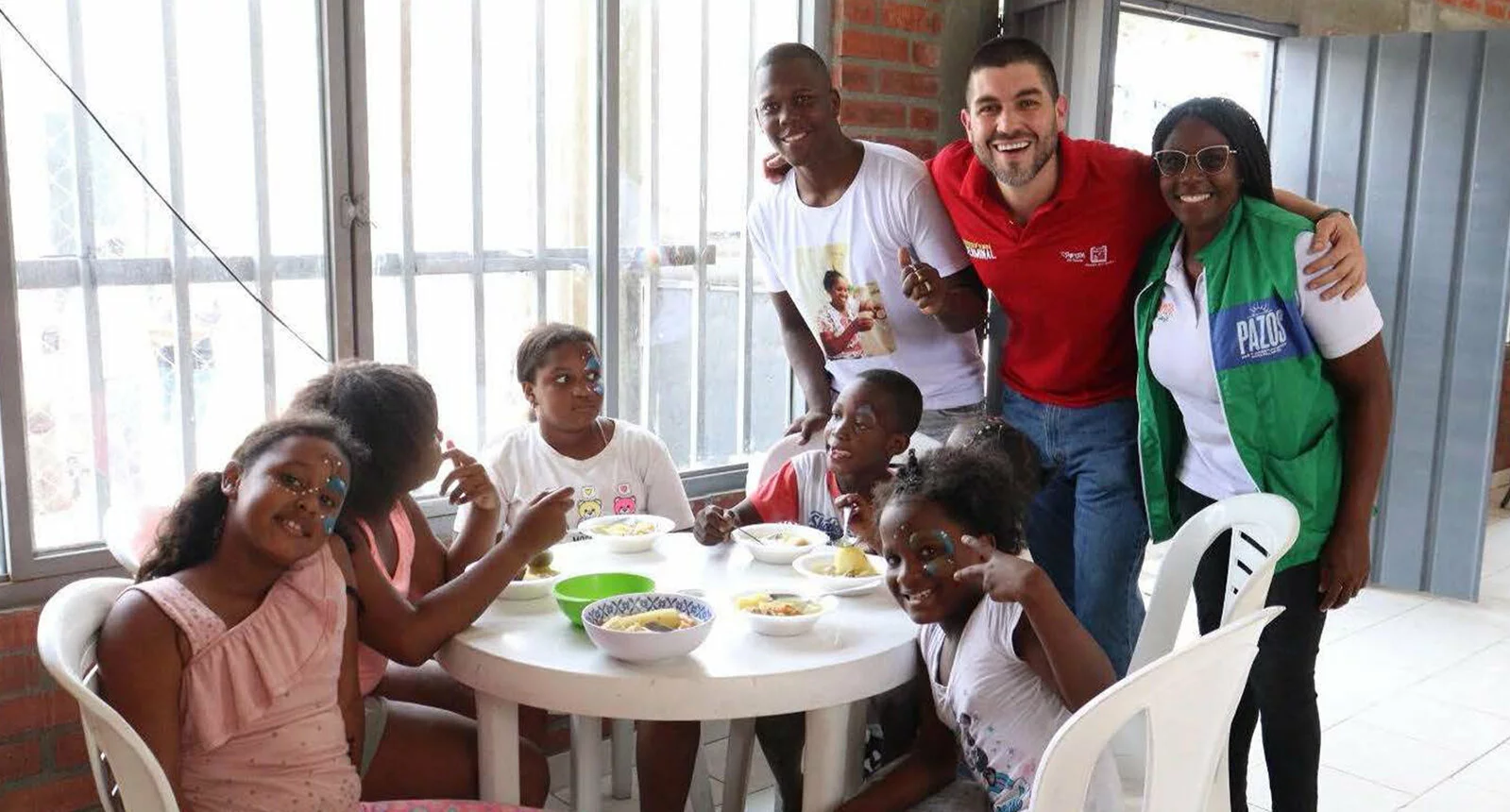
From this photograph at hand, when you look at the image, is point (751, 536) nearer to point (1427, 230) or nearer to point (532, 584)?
point (532, 584)

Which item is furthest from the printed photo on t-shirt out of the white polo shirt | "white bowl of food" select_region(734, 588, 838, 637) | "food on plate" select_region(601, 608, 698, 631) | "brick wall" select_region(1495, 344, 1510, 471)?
"brick wall" select_region(1495, 344, 1510, 471)

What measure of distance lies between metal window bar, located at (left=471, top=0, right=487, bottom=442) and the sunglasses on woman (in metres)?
1.52

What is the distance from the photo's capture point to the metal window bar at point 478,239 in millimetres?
2770

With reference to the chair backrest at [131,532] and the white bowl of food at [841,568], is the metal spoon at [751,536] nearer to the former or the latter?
the white bowl of food at [841,568]

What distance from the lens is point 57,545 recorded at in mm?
2326

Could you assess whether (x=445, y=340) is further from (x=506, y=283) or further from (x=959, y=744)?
(x=959, y=744)

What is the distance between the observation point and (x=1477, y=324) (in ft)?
14.2

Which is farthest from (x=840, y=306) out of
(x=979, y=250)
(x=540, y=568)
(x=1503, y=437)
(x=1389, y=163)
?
(x=1503, y=437)

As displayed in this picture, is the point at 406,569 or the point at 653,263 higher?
the point at 653,263

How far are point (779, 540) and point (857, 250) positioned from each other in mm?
734

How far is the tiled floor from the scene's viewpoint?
284cm

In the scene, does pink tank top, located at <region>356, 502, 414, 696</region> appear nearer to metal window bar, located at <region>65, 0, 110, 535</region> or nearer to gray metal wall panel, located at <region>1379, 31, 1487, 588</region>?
metal window bar, located at <region>65, 0, 110, 535</region>

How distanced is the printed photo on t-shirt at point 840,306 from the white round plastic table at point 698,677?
0.78 meters

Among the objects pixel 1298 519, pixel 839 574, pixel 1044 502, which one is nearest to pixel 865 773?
pixel 839 574
